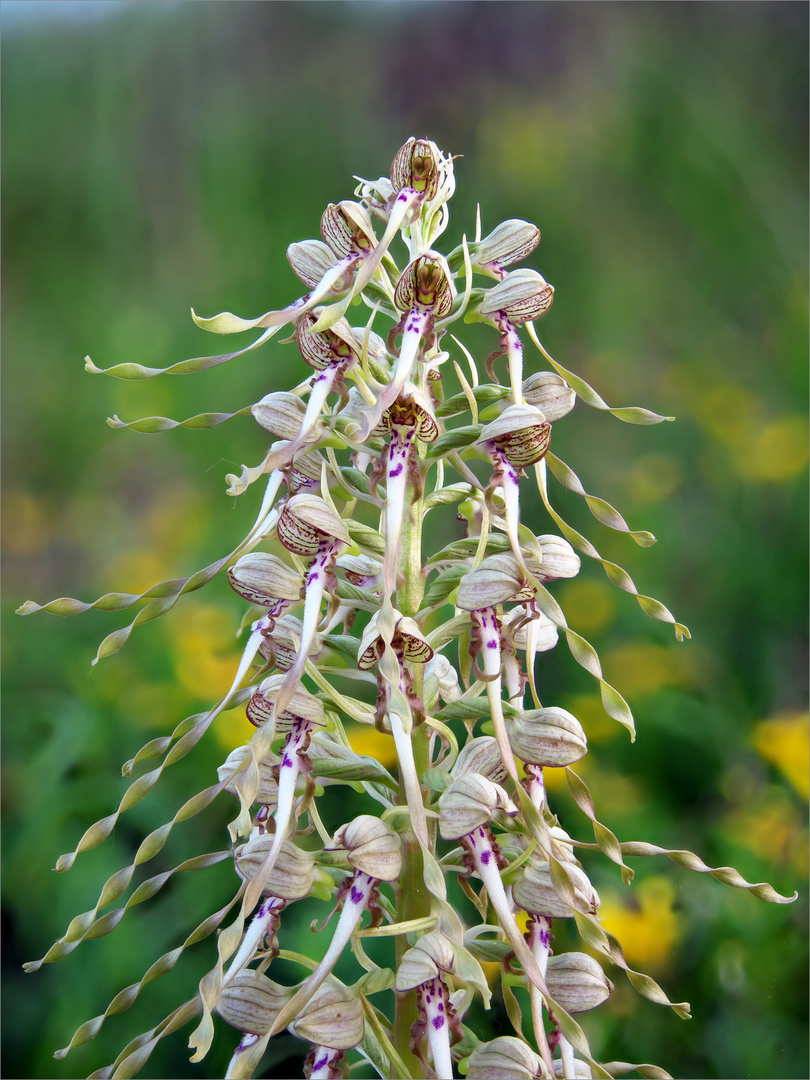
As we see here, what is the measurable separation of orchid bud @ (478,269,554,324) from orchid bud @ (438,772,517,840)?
34 centimetres

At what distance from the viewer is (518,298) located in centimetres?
64

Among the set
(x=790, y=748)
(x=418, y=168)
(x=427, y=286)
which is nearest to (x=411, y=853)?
(x=427, y=286)

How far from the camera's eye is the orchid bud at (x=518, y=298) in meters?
0.63

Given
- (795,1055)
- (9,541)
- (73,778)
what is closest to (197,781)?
(73,778)

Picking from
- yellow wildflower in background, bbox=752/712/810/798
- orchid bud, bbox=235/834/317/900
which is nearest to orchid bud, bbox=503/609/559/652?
orchid bud, bbox=235/834/317/900

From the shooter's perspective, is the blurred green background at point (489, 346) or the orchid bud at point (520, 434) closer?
the orchid bud at point (520, 434)

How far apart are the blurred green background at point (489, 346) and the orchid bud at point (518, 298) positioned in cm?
80

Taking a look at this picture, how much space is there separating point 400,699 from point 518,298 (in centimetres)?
31

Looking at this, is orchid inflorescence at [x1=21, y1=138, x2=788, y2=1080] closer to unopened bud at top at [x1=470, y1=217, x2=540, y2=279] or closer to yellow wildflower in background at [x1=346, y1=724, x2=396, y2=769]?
unopened bud at top at [x1=470, y1=217, x2=540, y2=279]

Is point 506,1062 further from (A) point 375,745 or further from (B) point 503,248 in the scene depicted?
(A) point 375,745

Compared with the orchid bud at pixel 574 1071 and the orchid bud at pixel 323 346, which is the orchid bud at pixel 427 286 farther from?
the orchid bud at pixel 574 1071

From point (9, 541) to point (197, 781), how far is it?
109 centimetres

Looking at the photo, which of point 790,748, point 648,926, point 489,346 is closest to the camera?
point 648,926

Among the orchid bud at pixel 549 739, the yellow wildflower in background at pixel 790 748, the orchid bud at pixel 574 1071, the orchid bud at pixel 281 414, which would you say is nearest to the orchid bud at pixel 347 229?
the orchid bud at pixel 281 414
